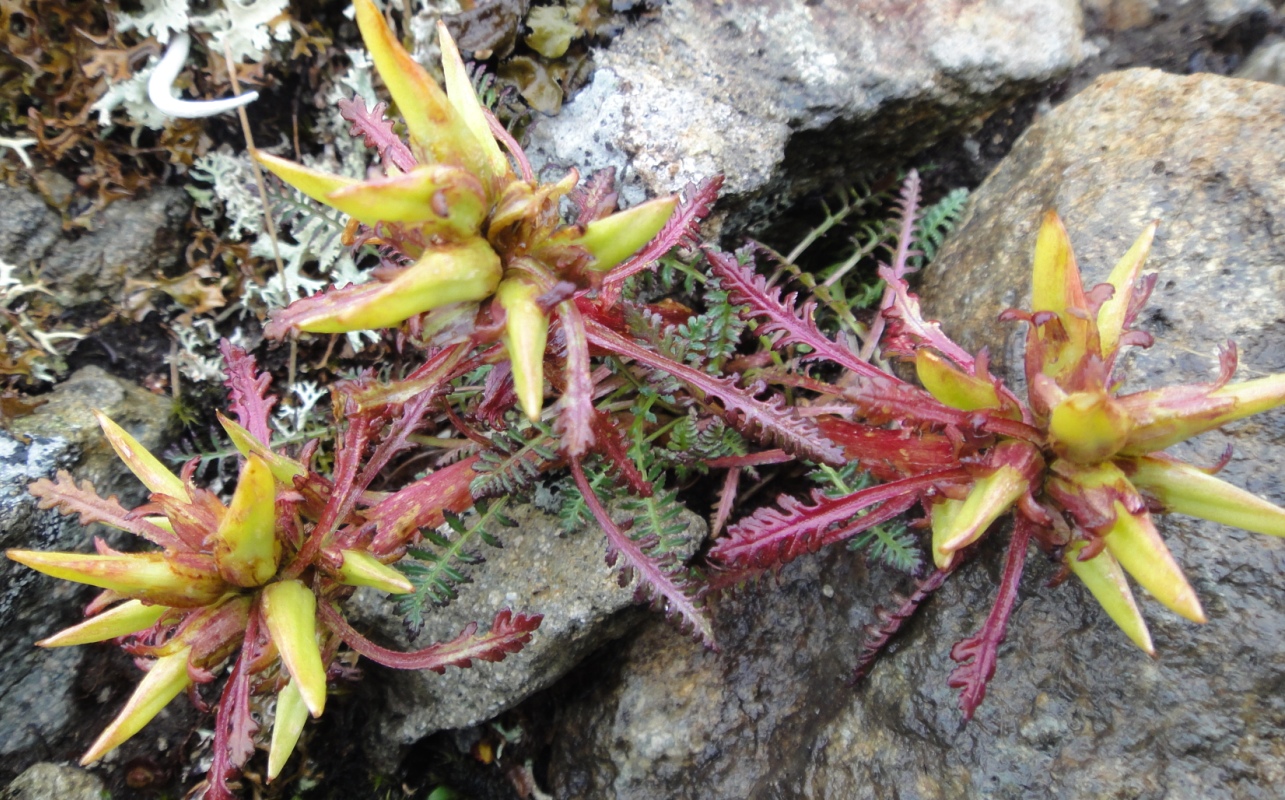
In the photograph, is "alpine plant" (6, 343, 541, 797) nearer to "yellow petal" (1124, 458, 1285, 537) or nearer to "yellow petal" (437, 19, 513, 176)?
"yellow petal" (437, 19, 513, 176)

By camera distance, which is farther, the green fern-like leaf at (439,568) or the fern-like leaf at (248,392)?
the fern-like leaf at (248,392)

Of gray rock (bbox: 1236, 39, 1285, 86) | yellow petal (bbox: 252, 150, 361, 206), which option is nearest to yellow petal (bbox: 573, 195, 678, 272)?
yellow petal (bbox: 252, 150, 361, 206)

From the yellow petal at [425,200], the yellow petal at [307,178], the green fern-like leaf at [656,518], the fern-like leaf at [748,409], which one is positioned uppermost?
the yellow petal at [307,178]

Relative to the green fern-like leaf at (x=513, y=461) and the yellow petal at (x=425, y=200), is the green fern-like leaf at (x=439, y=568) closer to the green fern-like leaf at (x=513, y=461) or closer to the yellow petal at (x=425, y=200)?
the green fern-like leaf at (x=513, y=461)

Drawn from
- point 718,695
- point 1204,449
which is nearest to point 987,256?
point 1204,449

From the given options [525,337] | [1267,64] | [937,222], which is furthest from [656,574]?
[1267,64]

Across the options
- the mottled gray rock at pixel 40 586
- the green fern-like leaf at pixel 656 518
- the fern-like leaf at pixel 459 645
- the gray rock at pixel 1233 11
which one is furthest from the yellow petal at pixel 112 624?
the gray rock at pixel 1233 11
